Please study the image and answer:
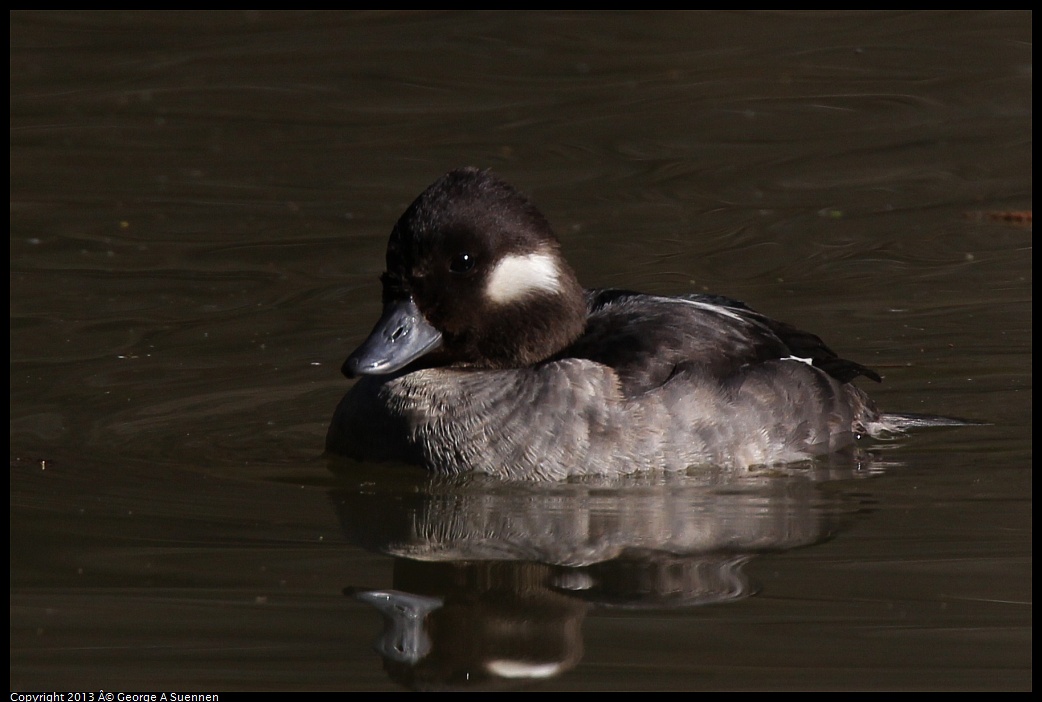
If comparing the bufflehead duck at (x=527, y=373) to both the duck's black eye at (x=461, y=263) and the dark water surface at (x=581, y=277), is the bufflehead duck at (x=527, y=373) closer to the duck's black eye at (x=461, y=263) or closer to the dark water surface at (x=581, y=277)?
the duck's black eye at (x=461, y=263)

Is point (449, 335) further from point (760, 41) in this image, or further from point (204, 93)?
point (760, 41)

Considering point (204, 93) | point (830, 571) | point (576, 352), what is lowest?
point (830, 571)

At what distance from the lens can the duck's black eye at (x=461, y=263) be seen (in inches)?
307

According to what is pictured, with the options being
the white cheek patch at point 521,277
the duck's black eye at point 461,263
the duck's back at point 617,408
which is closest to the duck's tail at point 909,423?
the duck's back at point 617,408

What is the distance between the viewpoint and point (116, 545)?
704 cm

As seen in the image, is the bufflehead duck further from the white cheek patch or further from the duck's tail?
the duck's tail

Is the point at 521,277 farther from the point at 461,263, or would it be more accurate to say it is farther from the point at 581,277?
the point at 581,277

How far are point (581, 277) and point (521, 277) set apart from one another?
3.05 meters

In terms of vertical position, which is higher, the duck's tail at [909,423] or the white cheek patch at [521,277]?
the white cheek patch at [521,277]

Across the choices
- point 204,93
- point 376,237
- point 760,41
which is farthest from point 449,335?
point 760,41

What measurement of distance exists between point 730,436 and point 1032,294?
3108mm

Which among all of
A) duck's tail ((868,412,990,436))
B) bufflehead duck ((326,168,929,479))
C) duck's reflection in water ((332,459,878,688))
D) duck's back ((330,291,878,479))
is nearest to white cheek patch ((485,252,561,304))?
bufflehead duck ((326,168,929,479))

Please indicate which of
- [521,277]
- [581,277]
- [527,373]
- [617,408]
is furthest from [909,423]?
[581,277]

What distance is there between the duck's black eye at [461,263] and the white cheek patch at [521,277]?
11 centimetres
